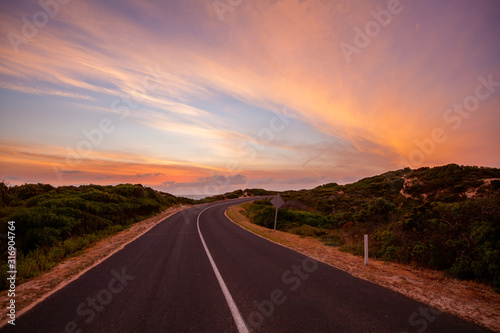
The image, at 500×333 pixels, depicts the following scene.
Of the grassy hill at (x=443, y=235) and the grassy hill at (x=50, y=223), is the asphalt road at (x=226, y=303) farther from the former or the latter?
the grassy hill at (x=443, y=235)

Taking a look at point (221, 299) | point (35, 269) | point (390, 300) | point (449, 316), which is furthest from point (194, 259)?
point (449, 316)

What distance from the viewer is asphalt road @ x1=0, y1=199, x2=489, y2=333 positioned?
13.8 feet

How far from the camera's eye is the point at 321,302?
5.19 m

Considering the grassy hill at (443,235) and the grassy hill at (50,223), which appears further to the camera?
the grassy hill at (50,223)

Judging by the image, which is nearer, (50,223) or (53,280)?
(53,280)

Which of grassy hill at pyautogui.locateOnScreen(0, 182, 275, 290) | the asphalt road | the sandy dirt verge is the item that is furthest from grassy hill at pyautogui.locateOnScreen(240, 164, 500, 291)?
grassy hill at pyautogui.locateOnScreen(0, 182, 275, 290)

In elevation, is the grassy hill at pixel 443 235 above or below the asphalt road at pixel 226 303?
above

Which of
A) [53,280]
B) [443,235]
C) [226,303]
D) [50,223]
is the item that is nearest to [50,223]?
[50,223]

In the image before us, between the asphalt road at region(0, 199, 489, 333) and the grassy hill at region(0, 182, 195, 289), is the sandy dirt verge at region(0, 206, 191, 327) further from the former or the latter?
the grassy hill at region(0, 182, 195, 289)

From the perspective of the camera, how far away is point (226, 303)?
202 inches

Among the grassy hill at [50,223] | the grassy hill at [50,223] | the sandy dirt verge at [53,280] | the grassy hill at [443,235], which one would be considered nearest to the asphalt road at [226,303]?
the sandy dirt verge at [53,280]

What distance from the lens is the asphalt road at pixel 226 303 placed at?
13.8ft

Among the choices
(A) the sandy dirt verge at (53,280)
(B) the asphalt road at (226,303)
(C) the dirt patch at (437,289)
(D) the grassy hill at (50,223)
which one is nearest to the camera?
(B) the asphalt road at (226,303)

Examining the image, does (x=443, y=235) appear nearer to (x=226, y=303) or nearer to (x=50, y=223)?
(x=226, y=303)
